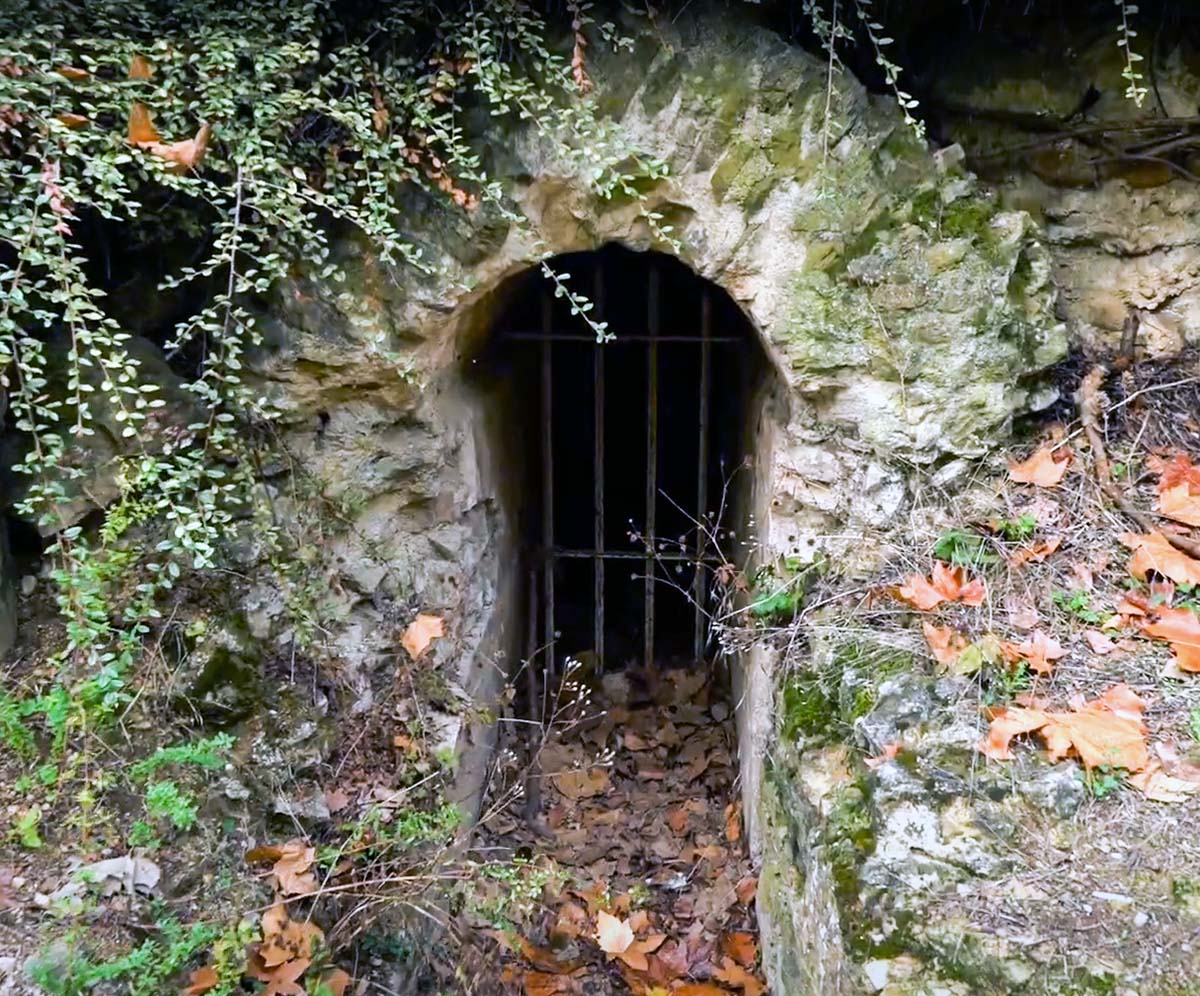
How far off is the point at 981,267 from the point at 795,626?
40.6 inches

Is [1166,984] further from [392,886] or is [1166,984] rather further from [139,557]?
[139,557]

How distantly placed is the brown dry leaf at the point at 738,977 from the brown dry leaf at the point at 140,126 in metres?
2.67

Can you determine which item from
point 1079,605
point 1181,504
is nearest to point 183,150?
point 1079,605

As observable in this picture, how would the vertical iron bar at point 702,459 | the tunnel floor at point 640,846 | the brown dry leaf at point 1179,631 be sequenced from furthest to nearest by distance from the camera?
the vertical iron bar at point 702,459 → the tunnel floor at point 640,846 → the brown dry leaf at point 1179,631

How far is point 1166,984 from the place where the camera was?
1.50 metres

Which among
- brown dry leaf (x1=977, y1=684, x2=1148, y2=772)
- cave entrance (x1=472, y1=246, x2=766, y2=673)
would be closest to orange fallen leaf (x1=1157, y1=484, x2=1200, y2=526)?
brown dry leaf (x1=977, y1=684, x2=1148, y2=772)

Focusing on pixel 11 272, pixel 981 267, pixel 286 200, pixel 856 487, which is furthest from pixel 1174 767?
pixel 11 272

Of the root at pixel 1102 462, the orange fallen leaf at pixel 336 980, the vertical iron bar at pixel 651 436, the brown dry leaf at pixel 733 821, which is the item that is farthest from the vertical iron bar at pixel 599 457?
the orange fallen leaf at pixel 336 980

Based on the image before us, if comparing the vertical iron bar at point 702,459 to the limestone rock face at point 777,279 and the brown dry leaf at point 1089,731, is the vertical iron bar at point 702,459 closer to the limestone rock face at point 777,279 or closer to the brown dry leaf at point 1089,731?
the limestone rock face at point 777,279

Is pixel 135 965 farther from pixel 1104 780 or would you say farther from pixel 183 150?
pixel 1104 780

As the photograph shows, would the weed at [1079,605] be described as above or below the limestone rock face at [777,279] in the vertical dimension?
below

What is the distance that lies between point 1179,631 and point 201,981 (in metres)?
2.18

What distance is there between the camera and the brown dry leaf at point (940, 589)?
2.28 m

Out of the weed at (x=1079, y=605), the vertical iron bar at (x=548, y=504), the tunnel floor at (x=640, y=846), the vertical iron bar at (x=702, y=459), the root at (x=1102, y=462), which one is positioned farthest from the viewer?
the vertical iron bar at (x=548, y=504)
